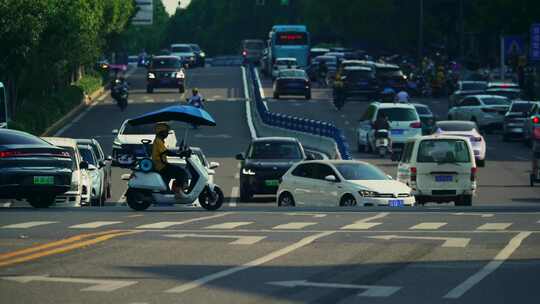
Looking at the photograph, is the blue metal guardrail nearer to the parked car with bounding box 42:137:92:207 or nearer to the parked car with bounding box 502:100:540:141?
the parked car with bounding box 502:100:540:141

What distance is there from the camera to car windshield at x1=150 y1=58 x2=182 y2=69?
9250 centimetres

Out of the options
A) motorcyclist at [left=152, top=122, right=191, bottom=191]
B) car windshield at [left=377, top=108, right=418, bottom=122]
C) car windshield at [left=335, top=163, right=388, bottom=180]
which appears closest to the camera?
motorcyclist at [left=152, top=122, right=191, bottom=191]

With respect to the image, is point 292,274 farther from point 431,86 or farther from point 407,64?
point 407,64

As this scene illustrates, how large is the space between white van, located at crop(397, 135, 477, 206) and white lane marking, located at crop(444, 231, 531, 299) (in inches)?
463

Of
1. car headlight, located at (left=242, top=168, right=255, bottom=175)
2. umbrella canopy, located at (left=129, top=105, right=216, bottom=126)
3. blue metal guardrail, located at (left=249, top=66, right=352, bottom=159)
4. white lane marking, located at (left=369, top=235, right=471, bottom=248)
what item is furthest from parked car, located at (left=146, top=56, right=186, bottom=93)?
white lane marking, located at (left=369, top=235, right=471, bottom=248)

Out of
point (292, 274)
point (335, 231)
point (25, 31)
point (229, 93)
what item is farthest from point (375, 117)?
point (229, 93)

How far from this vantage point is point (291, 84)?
9019 cm

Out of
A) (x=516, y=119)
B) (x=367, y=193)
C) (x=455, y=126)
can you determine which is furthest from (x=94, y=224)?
(x=516, y=119)

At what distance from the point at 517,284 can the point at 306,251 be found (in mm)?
3907

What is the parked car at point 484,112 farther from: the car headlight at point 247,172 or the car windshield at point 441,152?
the car windshield at point 441,152

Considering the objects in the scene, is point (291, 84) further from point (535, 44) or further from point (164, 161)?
point (164, 161)

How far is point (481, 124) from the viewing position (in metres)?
67.3

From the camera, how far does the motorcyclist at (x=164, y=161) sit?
27.0 metres

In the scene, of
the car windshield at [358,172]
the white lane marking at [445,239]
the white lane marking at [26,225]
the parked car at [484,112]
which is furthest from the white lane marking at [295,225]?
the parked car at [484,112]
